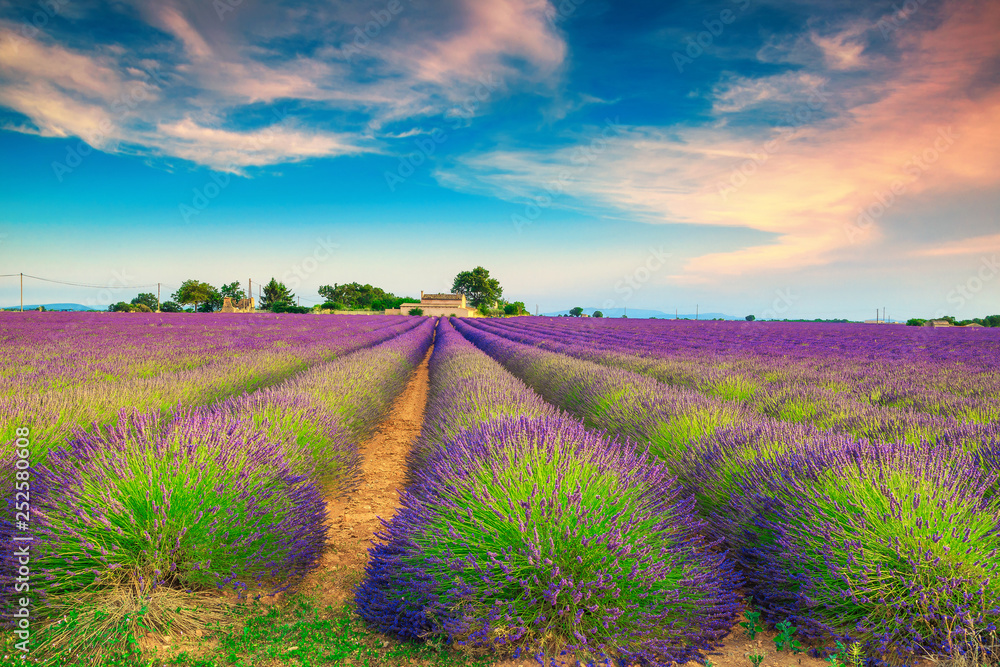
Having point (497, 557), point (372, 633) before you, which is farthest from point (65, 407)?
point (497, 557)

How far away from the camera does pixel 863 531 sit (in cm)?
191

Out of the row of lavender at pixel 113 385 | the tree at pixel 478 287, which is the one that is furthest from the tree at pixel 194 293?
the row of lavender at pixel 113 385

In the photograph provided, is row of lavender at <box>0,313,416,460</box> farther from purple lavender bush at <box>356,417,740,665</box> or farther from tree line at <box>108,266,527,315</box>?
tree line at <box>108,266,527,315</box>

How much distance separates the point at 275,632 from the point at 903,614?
106 inches

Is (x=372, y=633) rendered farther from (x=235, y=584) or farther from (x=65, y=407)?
(x=65, y=407)

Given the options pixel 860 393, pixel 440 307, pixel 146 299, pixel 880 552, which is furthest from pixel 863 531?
pixel 146 299

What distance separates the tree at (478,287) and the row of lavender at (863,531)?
332 ft

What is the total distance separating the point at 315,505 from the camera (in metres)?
2.79

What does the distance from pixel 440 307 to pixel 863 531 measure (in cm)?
7728

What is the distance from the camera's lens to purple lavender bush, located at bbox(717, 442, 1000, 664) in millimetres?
1754

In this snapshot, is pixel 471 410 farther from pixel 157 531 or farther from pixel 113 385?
pixel 113 385

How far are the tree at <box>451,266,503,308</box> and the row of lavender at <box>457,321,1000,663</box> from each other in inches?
3986

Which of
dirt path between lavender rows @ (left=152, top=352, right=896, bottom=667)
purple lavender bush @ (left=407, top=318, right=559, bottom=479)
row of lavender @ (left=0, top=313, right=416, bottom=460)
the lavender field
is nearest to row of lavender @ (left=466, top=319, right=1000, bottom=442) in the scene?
the lavender field

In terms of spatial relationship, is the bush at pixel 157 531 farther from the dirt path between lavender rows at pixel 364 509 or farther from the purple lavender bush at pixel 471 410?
the purple lavender bush at pixel 471 410
